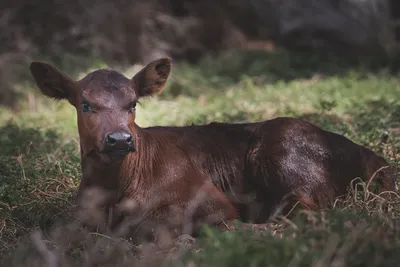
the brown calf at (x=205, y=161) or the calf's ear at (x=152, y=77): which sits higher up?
the calf's ear at (x=152, y=77)

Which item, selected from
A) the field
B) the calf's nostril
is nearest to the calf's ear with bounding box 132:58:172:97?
the calf's nostril

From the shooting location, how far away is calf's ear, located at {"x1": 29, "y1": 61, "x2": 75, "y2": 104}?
598cm

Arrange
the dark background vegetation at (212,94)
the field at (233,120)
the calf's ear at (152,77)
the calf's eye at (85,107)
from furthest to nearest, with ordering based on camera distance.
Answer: the calf's ear at (152,77), the calf's eye at (85,107), the dark background vegetation at (212,94), the field at (233,120)

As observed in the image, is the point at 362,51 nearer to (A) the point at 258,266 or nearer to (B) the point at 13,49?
(B) the point at 13,49

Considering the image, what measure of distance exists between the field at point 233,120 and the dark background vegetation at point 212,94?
14 mm

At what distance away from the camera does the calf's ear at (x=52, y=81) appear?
5.98 meters

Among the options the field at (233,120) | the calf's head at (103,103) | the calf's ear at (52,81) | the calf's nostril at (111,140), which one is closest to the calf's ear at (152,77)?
the calf's head at (103,103)

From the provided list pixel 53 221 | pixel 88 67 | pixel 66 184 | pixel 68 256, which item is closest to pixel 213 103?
pixel 88 67

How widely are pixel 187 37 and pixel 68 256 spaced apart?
12944mm

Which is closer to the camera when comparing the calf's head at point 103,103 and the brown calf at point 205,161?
the calf's head at point 103,103

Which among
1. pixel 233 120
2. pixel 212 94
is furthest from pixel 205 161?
pixel 212 94

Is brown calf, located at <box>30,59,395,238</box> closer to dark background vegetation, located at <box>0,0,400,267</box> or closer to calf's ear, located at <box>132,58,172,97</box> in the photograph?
calf's ear, located at <box>132,58,172,97</box>

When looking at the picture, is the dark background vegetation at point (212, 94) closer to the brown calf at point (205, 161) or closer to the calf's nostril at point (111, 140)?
the brown calf at point (205, 161)

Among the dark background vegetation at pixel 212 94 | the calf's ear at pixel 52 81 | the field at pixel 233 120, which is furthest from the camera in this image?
the calf's ear at pixel 52 81
